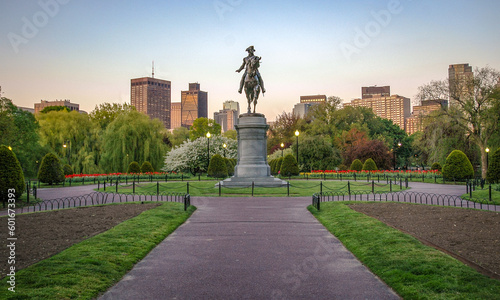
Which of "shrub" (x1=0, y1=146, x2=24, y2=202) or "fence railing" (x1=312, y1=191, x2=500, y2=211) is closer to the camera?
"fence railing" (x1=312, y1=191, x2=500, y2=211)

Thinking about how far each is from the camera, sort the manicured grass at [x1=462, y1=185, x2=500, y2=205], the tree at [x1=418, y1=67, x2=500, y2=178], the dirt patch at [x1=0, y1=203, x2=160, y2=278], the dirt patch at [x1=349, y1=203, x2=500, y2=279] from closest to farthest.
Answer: the dirt patch at [x1=349, y1=203, x2=500, y2=279] → the dirt patch at [x1=0, y1=203, x2=160, y2=278] → the manicured grass at [x1=462, y1=185, x2=500, y2=205] → the tree at [x1=418, y1=67, x2=500, y2=178]

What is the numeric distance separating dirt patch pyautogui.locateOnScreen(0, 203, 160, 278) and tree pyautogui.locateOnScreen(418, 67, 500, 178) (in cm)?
3696

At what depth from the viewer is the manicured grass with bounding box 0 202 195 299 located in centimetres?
578

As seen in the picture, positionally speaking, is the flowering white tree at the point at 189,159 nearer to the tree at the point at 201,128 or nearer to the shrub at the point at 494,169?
the shrub at the point at 494,169

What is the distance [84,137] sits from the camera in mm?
52656

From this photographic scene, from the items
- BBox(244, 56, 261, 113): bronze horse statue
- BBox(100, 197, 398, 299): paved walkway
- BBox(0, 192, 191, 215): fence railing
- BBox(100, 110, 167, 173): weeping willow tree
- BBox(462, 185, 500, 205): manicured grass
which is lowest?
BBox(100, 197, 398, 299): paved walkway

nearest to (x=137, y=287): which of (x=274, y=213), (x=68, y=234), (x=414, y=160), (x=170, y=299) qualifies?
(x=170, y=299)

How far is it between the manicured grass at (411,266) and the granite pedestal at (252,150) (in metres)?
15.1

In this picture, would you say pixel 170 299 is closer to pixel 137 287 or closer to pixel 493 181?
pixel 137 287

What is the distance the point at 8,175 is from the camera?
56.1ft

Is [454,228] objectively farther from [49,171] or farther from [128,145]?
[128,145]

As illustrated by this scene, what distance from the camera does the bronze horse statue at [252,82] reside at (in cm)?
2691

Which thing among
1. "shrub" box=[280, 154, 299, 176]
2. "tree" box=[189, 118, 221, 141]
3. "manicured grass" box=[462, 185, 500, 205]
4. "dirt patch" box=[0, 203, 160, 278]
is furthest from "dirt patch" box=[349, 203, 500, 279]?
"tree" box=[189, 118, 221, 141]

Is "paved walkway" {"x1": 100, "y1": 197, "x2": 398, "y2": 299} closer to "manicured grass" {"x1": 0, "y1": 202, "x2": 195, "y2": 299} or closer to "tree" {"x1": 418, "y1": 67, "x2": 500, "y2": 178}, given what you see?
"manicured grass" {"x1": 0, "y1": 202, "x2": 195, "y2": 299}
